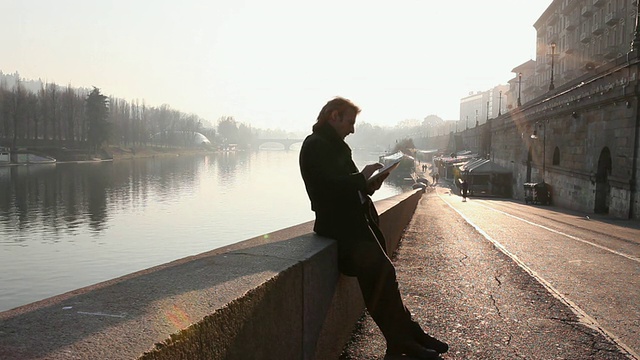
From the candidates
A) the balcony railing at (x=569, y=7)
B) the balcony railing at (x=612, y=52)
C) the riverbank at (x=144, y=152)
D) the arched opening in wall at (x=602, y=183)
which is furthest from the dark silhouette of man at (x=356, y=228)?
the riverbank at (x=144, y=152)

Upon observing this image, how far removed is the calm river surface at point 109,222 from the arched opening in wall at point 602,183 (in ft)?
63.9

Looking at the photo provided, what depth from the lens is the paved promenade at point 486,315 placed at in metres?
4.04

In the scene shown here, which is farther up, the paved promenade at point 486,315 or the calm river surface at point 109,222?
the paved promenade at point 486,315

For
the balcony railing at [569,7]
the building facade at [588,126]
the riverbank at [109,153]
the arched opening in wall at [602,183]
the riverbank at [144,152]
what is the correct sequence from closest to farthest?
the building facade at [588,126] → the arched opening in wall at [602,183] → the balcony railing at [569,7] → the riverbank at [109,153] → the riverbank at [144,152]

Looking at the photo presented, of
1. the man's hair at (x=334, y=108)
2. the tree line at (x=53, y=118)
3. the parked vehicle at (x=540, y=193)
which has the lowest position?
the parked vehicle at (x=540, y=193)

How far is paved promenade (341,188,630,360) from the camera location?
4.04 metres

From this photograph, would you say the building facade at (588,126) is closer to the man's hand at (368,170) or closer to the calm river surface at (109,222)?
the calm river surface at (109,222)

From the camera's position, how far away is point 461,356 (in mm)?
3873

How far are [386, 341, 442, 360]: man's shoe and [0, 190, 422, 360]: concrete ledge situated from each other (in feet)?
1.52

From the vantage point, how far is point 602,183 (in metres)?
25.3

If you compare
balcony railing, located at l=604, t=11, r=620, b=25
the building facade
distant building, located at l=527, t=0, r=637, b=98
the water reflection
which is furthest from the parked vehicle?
the water reflection

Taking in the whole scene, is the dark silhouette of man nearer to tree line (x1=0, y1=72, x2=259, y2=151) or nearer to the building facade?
the building facade

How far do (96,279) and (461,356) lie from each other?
2028 cm

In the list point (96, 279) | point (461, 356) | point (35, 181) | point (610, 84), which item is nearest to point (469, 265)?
point (461, 356)
